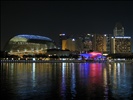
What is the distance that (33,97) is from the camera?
1947 centimetres

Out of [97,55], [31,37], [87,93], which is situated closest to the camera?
[87,93]

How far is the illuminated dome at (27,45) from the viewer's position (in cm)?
16518

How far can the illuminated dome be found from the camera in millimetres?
165175

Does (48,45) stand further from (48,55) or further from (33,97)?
(33,97)

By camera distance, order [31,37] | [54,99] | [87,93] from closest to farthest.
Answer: [54,99] → [87,93] → [31,37]

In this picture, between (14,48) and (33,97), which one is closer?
(33,97)

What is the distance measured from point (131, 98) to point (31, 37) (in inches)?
6144

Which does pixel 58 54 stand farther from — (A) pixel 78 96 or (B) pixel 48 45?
(A) pixel 78 96

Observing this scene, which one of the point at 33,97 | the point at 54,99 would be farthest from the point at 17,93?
the point at 54,99

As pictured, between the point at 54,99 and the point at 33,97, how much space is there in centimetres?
150

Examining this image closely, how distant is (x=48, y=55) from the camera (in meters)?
165

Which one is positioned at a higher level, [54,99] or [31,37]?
[31,37]

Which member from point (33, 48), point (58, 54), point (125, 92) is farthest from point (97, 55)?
point (125, 92)

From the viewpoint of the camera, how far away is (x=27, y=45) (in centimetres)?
16738
